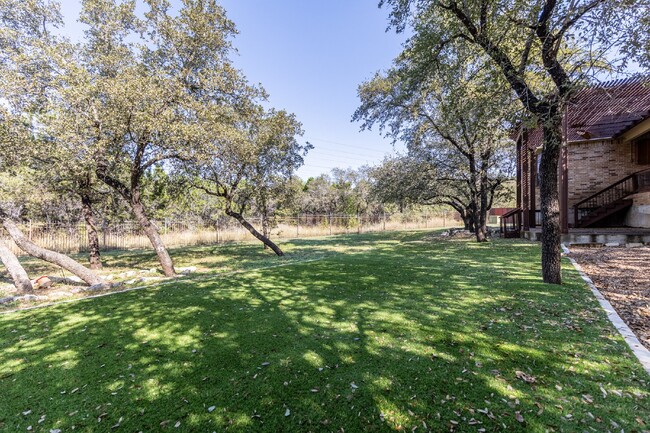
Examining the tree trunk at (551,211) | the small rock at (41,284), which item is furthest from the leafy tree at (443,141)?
the small rock at (41,284)

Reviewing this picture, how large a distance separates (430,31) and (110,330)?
316 inches

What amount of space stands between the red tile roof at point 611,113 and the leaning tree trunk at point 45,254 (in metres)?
12.9

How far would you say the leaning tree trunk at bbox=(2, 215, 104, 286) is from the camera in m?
6.22

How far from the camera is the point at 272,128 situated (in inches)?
432

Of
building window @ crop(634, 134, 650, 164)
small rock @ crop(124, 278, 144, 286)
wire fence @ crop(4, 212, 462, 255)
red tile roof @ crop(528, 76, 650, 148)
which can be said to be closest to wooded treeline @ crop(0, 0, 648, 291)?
small rock @ crop(124, 278, 144, 286)

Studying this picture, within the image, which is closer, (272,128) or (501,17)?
(501,17)

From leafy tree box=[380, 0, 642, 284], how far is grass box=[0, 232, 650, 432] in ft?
5.62

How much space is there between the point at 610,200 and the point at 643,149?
7.59 feet

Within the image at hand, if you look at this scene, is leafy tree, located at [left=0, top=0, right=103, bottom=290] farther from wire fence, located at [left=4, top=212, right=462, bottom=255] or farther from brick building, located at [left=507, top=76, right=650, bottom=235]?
brick building, located at [left=507, top=76, right=650, bottom=235]

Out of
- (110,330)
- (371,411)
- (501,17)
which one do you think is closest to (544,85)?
(501,17)

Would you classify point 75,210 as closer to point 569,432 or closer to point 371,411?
point 371,411

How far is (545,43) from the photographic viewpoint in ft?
16.6

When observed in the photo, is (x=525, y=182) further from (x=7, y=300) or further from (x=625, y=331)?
(x=7, y=300)

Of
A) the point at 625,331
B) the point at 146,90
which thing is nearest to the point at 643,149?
the point at 625,331
